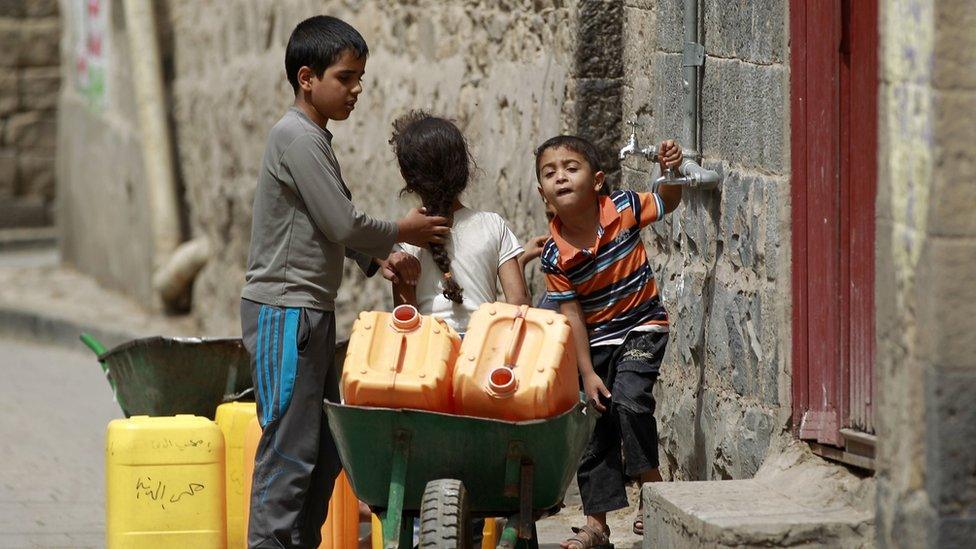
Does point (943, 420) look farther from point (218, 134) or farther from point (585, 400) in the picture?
point (218, 134)

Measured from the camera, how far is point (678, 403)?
6.17 meters

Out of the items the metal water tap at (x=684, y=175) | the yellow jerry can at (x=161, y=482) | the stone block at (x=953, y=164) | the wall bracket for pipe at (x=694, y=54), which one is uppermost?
the wall bracket for pipe at (x=694, y=54)

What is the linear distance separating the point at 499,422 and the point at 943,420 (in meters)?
1.16

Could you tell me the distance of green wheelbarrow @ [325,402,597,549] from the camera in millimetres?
4527

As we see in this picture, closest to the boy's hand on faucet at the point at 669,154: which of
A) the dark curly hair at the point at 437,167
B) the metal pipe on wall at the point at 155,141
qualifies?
the dark curly hair at the point at 437,167

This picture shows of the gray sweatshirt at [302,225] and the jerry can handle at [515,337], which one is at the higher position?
the gray sweatshirt at [302,225]

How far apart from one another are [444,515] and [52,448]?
4692mm

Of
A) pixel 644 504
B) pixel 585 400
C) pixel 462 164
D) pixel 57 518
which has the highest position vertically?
pixel 462 164

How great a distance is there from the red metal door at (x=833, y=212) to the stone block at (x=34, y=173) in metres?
15.1

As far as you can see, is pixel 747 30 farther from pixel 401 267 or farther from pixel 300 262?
pixel 300 262

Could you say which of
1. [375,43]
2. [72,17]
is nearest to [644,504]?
[375,43]

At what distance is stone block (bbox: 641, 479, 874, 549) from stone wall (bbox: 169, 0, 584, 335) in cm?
204

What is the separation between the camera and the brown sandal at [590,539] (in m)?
5.47

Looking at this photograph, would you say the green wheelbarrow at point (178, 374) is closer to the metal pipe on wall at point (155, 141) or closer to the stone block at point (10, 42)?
the metal pipe on wall at point (155, 141)
